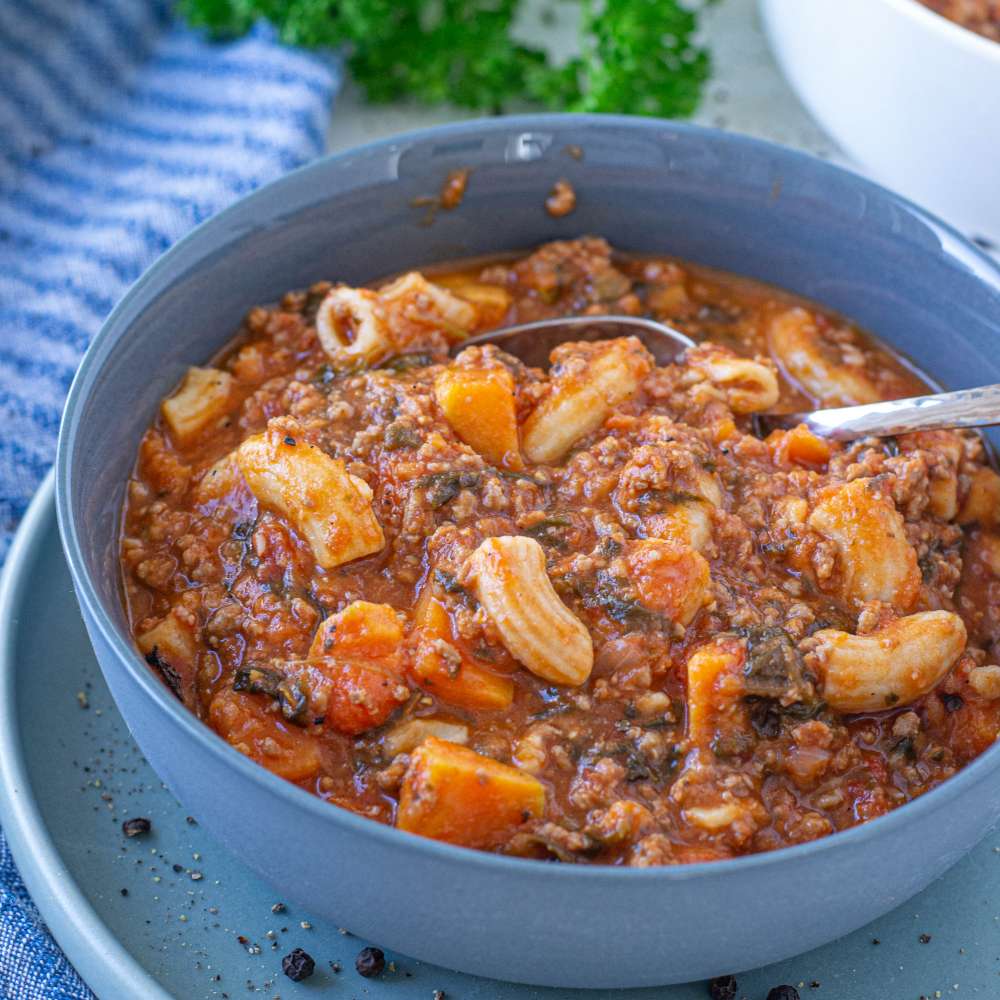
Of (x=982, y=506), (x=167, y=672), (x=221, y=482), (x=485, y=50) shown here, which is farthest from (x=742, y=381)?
(x=485, y=50)

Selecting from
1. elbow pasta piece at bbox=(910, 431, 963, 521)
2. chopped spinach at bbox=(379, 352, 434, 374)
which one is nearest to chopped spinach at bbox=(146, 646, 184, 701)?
chopped spinach at bbox=(379, 352, 434, 374)

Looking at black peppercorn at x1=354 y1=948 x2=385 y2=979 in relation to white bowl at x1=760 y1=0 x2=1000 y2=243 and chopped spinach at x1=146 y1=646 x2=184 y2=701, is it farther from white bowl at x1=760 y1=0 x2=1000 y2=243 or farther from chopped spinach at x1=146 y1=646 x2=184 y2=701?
white bowl at x1=760 y1=0 x2=1000 y2=243

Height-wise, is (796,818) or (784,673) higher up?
(784,673)

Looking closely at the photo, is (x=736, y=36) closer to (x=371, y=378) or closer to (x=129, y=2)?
(x=129, y=2)

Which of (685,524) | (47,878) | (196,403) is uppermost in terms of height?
(685,524)

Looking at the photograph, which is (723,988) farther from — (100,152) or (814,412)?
(100,152)

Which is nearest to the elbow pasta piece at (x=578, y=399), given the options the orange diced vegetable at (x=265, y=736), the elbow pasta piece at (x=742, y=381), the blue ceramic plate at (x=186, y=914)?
the elbow pasta piece at (x=742, y=381)

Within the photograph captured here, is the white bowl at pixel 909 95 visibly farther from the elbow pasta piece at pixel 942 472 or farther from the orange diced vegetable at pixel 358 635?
the orange diced vegetable at pixel 358 635

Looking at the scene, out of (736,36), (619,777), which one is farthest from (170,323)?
(736,36)
